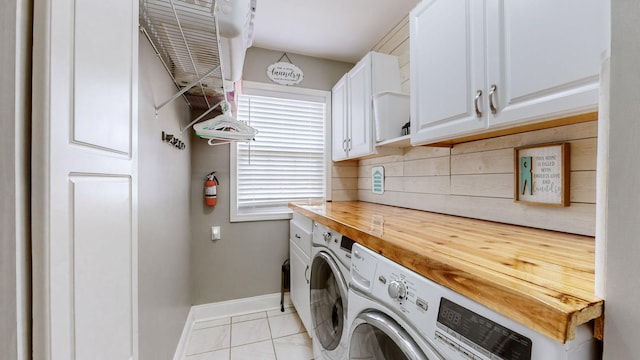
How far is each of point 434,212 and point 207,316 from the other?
2138mm

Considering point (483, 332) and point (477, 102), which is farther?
point (477, 102)

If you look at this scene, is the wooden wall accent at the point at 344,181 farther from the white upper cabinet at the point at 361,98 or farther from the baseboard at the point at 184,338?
the baseboard at the point at 184,338

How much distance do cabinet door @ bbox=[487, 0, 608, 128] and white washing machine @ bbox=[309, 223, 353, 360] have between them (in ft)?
2.95

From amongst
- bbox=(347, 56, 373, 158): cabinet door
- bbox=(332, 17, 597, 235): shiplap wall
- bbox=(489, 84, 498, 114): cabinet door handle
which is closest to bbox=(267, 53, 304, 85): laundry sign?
bbox=(347, 56, 373, 158): cabinet door

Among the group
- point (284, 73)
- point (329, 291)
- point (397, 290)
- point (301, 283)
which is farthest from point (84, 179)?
point (284, 73)

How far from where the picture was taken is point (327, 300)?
60.5 inches

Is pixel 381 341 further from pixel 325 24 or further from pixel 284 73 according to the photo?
pixel 284 73

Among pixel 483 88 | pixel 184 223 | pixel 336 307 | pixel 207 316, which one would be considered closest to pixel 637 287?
pixel 483 88

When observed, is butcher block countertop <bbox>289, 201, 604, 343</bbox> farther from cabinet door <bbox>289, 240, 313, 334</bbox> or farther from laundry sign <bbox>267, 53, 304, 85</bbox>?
laundry sign <bbox>267, 53, 304, 85</bbox>

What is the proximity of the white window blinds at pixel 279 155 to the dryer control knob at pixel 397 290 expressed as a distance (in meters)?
1.88

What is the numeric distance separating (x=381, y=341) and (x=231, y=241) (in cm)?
185

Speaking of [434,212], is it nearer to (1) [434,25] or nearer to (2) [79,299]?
(1) [434,25]

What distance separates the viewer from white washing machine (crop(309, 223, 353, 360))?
48.9 inches

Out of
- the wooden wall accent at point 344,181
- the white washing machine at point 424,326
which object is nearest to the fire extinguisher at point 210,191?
the wooden wall accent at point 344,181
